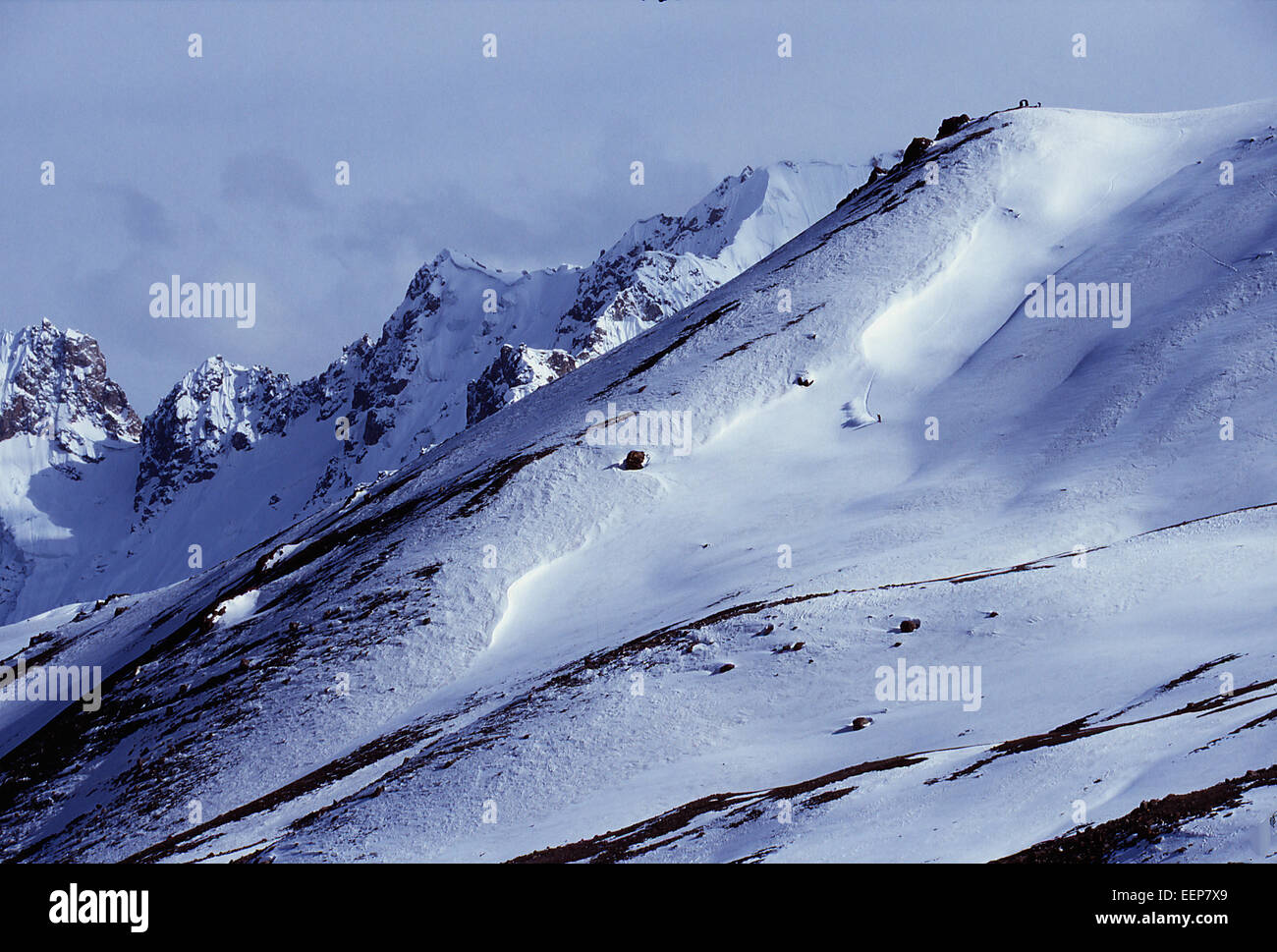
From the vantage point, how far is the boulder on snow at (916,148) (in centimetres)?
10825

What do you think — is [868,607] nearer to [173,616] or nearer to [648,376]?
[648,376]

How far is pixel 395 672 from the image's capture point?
170ft

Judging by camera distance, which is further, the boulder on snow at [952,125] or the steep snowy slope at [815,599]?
the boulder on snow at [952,125]

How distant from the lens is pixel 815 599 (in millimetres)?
44375

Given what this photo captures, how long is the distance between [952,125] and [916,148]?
7.13 m

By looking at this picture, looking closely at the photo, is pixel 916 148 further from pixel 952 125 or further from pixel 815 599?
pixel 815 599

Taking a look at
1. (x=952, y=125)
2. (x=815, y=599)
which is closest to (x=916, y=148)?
(x=952, y=125)

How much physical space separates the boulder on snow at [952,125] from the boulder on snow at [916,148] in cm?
290

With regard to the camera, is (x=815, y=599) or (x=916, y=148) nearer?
(x=815, y=599)

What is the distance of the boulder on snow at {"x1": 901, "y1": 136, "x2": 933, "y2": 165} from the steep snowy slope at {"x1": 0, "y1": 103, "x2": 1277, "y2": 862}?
32.1ft

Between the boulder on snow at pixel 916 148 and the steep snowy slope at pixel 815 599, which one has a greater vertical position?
the boulder on snow at pixel 916 148
